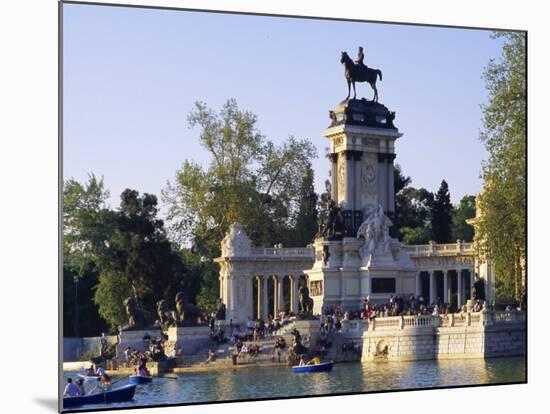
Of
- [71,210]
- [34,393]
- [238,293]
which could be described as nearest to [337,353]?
[238,293]

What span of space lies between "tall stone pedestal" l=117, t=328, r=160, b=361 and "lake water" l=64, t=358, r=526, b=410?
1.67m

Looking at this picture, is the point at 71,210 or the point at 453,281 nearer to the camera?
the point at 71,210

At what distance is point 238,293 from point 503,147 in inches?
393

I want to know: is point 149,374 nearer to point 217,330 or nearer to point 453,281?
point 217,330

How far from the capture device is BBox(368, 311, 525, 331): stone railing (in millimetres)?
34906

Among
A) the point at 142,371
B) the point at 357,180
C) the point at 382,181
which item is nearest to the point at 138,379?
the point at 142,371

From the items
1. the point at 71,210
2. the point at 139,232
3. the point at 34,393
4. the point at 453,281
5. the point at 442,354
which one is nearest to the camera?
the point at 34,393

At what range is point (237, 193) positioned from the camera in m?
39.2

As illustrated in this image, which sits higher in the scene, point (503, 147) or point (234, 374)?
point (503, 147)

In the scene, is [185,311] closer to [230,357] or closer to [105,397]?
[230,357]

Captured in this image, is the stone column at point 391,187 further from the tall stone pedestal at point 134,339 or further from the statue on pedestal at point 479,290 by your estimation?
the tall stone pedestal at point 134,339

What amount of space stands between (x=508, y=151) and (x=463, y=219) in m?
10.2

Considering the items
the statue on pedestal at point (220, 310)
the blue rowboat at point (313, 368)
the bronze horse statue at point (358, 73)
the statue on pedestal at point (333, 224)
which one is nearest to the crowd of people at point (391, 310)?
the statue on pedestal at point (333, 224)

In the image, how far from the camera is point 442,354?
1403 inches
